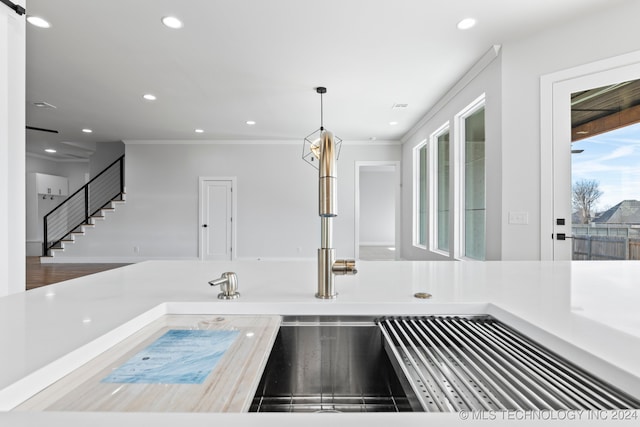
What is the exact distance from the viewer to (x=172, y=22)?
8.82 ft

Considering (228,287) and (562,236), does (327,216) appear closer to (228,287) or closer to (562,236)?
(228,287)

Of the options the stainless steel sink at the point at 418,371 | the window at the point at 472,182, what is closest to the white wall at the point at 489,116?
the window at the point at 472,182

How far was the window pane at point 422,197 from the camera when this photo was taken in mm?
5668

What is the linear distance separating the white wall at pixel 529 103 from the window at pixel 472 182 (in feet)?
1.60

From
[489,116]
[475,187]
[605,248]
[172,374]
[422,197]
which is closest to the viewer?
[172,374]

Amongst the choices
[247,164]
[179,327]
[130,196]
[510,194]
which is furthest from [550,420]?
[130,196]

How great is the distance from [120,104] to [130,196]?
287 centimetres

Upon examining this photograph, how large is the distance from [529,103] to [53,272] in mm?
7368

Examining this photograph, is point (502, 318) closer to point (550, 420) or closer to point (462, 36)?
point (550, 420)

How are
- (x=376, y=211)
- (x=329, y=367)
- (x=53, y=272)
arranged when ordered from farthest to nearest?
(x=376, y=211) < (x=53, y=272) < (x=329, y=367)

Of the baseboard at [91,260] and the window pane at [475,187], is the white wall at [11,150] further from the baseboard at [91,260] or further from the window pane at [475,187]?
the baseboard at [91,260]

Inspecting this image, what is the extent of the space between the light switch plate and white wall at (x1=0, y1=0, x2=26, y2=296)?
12.1ft

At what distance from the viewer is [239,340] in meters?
0.60

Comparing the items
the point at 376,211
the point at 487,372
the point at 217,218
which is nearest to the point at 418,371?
the point at 487,372
